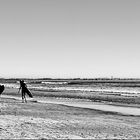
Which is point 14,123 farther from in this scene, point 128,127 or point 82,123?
point 128,127

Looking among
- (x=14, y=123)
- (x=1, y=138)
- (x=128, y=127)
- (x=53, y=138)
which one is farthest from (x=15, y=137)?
(x=128, y=127)

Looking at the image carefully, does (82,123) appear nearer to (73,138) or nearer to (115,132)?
(115,132)

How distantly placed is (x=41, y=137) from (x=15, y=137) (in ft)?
2.81

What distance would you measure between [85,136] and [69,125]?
236 centimetres

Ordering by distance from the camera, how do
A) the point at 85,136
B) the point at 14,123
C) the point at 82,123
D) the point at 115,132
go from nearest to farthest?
the point at 85,136 → the point at 115,132 → the point at 14,123 → the point at 82,123

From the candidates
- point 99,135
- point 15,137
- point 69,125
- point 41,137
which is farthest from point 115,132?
point 15,137

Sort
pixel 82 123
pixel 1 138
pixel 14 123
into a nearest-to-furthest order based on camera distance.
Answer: pixel 1 138, pixel 14 123, pixel 82 123

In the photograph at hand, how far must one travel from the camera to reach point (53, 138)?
34.8 ft

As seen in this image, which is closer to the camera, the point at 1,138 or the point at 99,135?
the point at 1,138

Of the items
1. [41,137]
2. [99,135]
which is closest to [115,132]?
[99,135]

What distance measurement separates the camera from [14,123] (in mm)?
13203

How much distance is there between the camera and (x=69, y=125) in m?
13.5

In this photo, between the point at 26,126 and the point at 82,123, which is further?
the point at 82,123

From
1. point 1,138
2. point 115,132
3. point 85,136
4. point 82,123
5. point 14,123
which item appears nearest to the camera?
point 1,138
